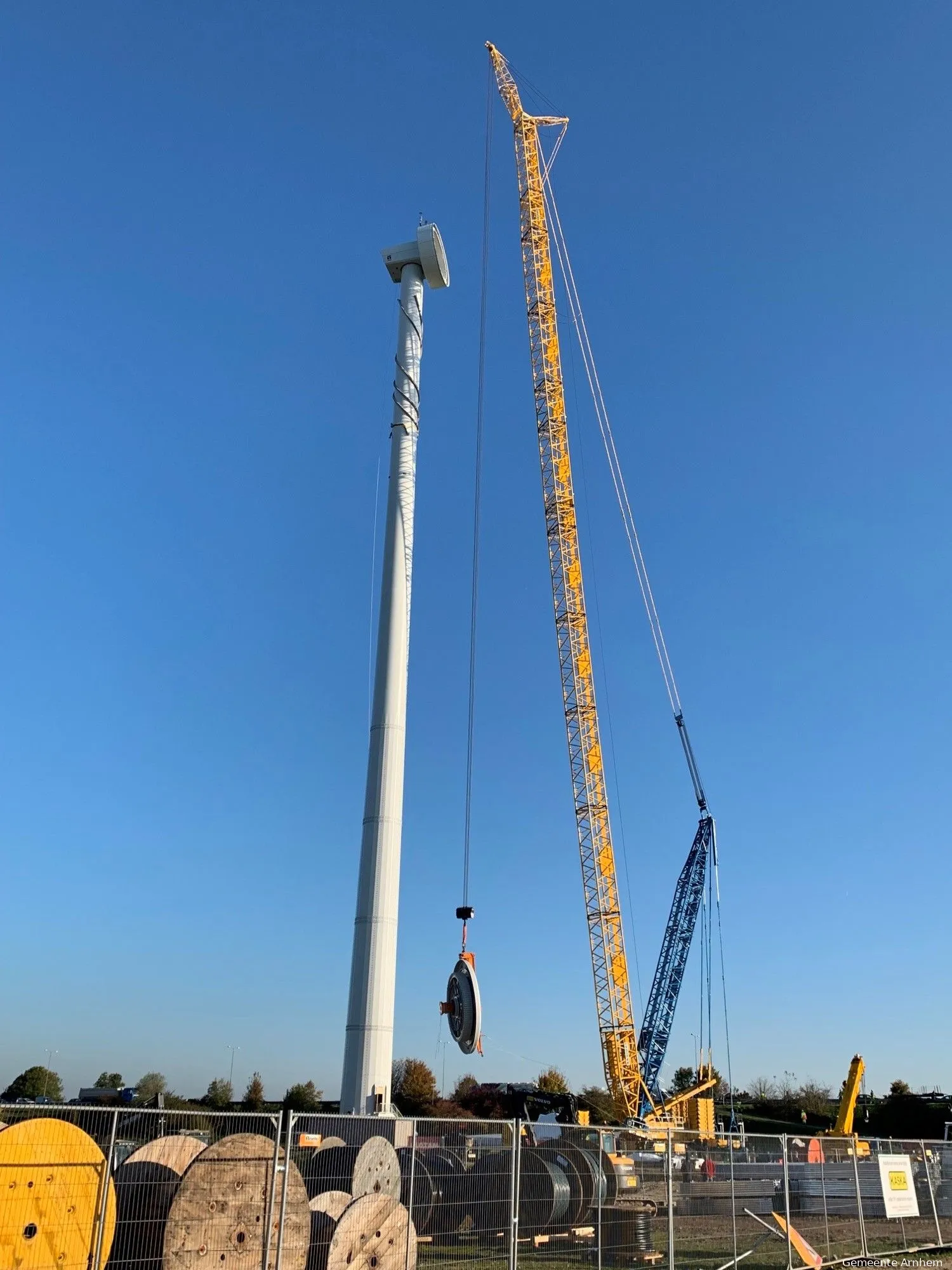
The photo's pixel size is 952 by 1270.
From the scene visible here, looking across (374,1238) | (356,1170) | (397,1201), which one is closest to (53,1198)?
(356,1170)

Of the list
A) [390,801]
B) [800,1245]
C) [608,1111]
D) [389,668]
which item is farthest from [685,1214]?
[608,1111]

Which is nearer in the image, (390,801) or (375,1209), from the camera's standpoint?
(375,1209)

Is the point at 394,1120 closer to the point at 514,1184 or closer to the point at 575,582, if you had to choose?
the point at 514,1184

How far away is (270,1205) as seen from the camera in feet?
41.3

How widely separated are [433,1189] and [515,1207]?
127 cm

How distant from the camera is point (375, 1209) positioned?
14.2 meters

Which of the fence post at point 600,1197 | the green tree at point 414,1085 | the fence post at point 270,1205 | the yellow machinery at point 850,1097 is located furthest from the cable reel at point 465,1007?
the green tree at point 414,1085

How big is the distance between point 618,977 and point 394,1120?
170ft

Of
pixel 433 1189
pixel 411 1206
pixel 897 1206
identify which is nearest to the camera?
pixel 411 1206

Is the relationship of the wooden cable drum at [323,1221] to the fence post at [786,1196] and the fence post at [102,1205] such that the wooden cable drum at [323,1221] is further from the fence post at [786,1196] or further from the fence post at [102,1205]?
the fence post at [786,1196]

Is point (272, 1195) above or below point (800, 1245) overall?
above

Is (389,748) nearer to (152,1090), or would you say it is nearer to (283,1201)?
(283,1201)

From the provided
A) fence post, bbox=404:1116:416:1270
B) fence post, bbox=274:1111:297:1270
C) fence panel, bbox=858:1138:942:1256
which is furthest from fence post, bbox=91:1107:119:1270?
fence panel, bbox=858:1138:942:1256

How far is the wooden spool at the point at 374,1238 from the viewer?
1362 cm
